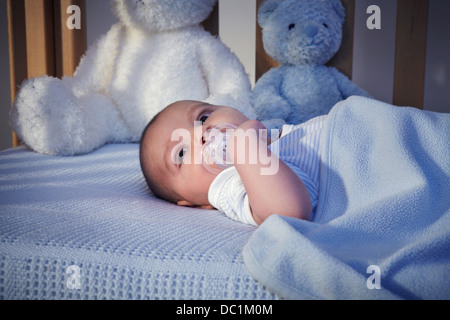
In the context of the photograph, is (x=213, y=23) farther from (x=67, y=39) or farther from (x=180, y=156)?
(x=180, y=156)

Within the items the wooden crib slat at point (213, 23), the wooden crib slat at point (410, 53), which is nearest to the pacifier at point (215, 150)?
the wooden crib slat at point (213, 23)

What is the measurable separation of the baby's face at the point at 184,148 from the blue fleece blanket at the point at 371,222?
0.24 metres

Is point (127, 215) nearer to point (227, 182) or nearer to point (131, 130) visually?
point (227, 182)

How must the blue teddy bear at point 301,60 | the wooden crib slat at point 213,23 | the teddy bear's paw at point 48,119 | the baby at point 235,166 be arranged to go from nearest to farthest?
1. the baby at point 235,166
2. the teddy bear's paw at point 48,119
3. the blue teddy bear at point 301,60
4. the wooden crib slat at point 213,23

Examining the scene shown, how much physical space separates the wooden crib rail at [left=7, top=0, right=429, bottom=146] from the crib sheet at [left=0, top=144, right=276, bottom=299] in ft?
2.71

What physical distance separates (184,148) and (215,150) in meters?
0.08

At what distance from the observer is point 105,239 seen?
1.56ft

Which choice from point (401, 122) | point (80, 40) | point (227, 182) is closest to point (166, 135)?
point (227, 182)

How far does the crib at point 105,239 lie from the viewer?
422 millimetres

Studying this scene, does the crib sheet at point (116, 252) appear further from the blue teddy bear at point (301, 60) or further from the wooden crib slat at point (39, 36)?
the wooden crib slat at point (39, 36)

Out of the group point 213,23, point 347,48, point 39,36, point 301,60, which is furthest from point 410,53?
point 39,36

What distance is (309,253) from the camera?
389 mm

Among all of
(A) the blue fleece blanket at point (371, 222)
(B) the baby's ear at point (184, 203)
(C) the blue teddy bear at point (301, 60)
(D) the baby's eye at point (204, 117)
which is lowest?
(B) the baby's ear at point (184, 203)
